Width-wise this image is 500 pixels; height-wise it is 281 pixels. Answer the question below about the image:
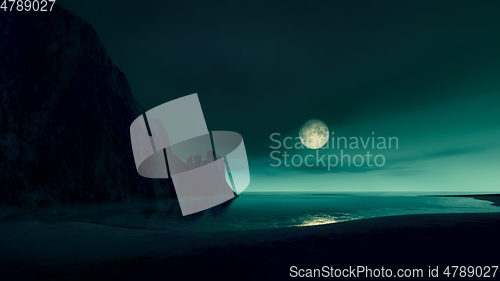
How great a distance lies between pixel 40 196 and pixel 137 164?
2404 cm

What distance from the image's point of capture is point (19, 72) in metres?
30.9

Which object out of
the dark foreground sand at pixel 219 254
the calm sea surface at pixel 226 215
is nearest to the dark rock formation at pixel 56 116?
the calm sea surface at pixel 226 215

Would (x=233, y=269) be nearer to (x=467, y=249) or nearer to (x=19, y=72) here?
(x=467, y=249)

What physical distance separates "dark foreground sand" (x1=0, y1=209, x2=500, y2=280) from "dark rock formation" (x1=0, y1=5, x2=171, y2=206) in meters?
22.3

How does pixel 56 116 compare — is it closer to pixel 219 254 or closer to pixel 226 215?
pixel 226 215

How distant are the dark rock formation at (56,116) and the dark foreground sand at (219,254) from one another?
2233 cm

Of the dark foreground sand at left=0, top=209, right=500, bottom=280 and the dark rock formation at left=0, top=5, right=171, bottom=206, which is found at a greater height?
the dark rock formation at left=0, top=5, right=171, bottom=206

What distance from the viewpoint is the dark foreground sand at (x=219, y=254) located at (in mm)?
6438

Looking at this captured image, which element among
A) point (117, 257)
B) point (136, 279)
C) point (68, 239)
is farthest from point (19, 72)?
point (136, 279)

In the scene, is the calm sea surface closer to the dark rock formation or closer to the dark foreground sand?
the dark rock formation

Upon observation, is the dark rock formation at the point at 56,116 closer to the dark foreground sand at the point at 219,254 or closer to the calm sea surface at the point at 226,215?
the calm sea surface at the point at 226,215

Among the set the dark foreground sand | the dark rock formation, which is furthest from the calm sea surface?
the dark foreground sand

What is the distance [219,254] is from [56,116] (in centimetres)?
3778

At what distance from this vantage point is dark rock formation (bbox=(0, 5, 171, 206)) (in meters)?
27.8
